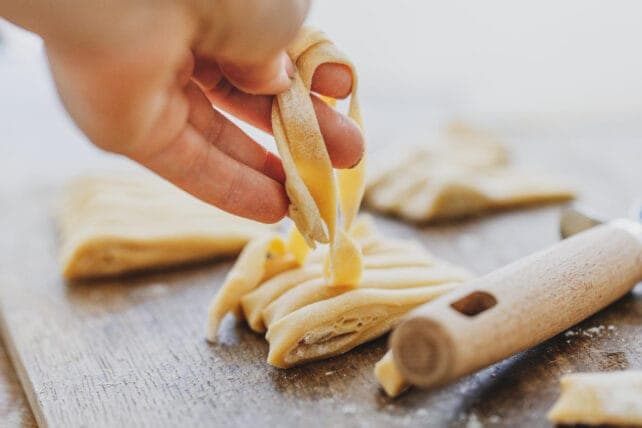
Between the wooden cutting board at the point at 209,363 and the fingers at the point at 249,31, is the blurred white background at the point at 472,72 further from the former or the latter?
the fingers at the point at 249,31

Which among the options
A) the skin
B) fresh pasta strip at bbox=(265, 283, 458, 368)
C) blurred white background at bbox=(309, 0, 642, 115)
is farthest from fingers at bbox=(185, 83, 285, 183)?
blurred white background at bbox=(309, 0, 642, 115)

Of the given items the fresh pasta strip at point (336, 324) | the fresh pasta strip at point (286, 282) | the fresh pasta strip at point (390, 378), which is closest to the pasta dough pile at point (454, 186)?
the fresh pasta strip at point (286, 282)

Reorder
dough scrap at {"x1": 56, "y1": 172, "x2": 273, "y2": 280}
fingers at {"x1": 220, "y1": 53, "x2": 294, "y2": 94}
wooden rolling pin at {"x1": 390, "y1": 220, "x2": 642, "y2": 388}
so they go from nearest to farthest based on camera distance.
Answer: wooden rolling pin at {"x1": 390, "y1": 220, "x2": 642, "y2": 388} → fingers at {"x1": 220, "y1": 53, "x2": 294, "y2": 94} → dough scrap at {"x1": 56, "y1": 172, "x2": 273, "y2": 280}

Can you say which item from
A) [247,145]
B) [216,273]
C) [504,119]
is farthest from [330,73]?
[504,119]

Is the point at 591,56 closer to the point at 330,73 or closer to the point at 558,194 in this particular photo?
the point at 558,194

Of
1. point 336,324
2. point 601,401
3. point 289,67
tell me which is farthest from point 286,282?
point 601,401

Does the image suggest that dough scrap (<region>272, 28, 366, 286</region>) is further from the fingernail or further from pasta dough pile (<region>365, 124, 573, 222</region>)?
pasta dough pile (<region>365, 124, 573, 222</region>)
